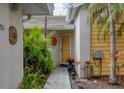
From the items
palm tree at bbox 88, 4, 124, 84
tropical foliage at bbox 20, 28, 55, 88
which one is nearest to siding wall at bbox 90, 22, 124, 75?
palm tree at bbox 88, 4, 124, 84

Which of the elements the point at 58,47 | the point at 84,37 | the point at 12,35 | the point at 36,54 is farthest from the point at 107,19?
the point at 58,47

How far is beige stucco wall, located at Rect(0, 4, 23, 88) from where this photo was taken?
6160 millimetres

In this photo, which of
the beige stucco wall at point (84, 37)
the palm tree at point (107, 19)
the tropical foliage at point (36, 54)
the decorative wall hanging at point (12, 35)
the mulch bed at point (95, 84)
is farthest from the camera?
the tropical foliage at point (36, 54)

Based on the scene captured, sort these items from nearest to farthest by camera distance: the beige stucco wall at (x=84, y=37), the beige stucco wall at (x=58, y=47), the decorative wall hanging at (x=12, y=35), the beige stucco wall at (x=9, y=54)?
the beige stucco wall at (x=9, y=54), the decorative wall hanging at (x=12, y=35), the beige stucco wall at (x=84, y=37), the beige stucco wall at (x=58, y=47)

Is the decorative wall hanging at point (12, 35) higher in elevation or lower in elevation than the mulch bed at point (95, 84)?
higher

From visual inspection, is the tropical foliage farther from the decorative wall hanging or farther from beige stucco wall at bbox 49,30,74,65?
the decorative wall hanging

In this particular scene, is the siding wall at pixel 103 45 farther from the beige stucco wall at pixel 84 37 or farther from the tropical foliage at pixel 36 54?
the tropical foliage at pixel 36 54

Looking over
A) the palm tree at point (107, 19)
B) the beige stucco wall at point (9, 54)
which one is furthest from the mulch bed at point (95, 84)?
the beige stucco wall at point (9, 54)

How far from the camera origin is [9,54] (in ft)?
22.4

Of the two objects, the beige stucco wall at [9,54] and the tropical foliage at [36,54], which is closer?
the beige stucco wall at [9,54]

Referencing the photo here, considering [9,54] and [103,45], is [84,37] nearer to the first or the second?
[103,45]

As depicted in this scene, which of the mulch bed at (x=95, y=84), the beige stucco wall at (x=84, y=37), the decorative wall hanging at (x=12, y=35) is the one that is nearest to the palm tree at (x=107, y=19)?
the mulch bed at (x=95, y=84)

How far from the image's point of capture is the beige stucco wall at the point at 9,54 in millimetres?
6160

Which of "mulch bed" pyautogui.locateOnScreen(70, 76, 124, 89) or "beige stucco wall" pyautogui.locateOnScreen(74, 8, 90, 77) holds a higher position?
"beige stucco wall" pyautogui.locateOnScreen(74, 8, 90, 77)
